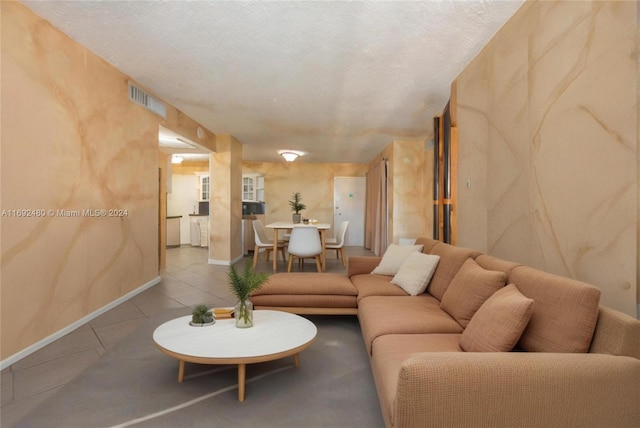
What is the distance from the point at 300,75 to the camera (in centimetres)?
355

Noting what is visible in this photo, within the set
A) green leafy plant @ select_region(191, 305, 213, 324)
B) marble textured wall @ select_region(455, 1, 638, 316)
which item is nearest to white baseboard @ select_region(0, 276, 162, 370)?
green leafy plant @ select_region(191, 305, 213, 324)

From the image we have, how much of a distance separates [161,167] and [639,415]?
557cm

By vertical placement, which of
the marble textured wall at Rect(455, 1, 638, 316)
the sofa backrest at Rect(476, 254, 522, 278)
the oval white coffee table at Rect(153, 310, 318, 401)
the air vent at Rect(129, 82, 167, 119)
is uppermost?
the air vent at Rect(129, 82, 167, 119)

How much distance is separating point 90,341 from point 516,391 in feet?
9.51

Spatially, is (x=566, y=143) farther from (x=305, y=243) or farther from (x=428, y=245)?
(x=305, y=243)

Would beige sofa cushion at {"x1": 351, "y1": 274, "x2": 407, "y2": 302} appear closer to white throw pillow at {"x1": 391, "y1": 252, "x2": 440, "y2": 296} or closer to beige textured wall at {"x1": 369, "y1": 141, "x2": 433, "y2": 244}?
white throw pillow at {"x1": 391, "y1": 252, "x2": 440, "y2": 296}

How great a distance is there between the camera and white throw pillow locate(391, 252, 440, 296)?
2605mm

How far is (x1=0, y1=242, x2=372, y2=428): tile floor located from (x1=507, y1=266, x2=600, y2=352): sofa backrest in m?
2.42

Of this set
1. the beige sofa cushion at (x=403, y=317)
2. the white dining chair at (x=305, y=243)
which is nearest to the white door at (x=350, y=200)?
the white dining chair at (x=305, y=243)

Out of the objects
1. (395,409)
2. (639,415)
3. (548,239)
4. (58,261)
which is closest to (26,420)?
(58,261)

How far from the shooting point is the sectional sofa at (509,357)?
1.02 meters

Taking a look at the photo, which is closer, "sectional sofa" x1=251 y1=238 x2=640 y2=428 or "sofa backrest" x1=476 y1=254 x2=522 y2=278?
"sectional sofa" x1=251 y1=238 x2=640 y2=428

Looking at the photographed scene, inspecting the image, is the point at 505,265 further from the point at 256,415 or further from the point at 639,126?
the point at 256,415

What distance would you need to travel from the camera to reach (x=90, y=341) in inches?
102
